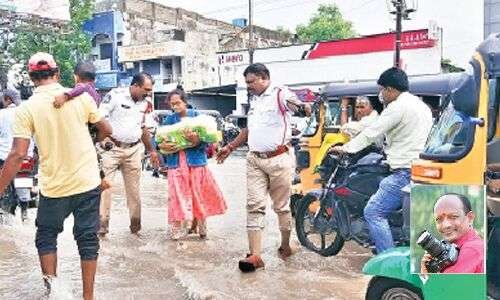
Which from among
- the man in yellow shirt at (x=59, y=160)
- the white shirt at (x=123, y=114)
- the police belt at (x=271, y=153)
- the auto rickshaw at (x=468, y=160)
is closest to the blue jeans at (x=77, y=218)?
the man in yellow shirt at (x=59, y=160)

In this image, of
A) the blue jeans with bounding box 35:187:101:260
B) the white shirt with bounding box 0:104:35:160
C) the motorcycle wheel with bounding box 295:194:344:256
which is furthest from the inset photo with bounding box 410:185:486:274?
the white shirt with bounding box 0:104:35:160

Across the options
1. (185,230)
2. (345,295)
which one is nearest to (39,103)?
(345,295)

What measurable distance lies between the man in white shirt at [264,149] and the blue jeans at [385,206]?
3.79 ft

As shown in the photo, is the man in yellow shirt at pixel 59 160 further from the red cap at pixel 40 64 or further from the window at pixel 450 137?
the window at pixel 450 137

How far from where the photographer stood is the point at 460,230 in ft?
11.5

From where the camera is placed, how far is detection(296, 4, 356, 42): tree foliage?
5103 cm

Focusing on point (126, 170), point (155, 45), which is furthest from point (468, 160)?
point (155, 45)

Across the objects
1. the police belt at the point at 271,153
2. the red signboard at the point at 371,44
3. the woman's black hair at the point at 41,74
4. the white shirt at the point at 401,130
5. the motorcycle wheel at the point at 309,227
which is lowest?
the motorcycle wheel at the point at 309,227

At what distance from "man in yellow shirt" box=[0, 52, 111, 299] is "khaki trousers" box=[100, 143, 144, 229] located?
257 centimetres

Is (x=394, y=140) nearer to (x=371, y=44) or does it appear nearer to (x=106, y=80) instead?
(x=371, y=44)

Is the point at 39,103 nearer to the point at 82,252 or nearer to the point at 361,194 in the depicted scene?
the point at 82,252

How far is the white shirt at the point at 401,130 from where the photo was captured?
16.3 feet

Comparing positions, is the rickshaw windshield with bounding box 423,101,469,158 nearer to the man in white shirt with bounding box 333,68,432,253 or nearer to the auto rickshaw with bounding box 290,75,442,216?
the man in white shirt with bounding box 333,68,432,253

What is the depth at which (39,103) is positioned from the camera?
4.40 metres
